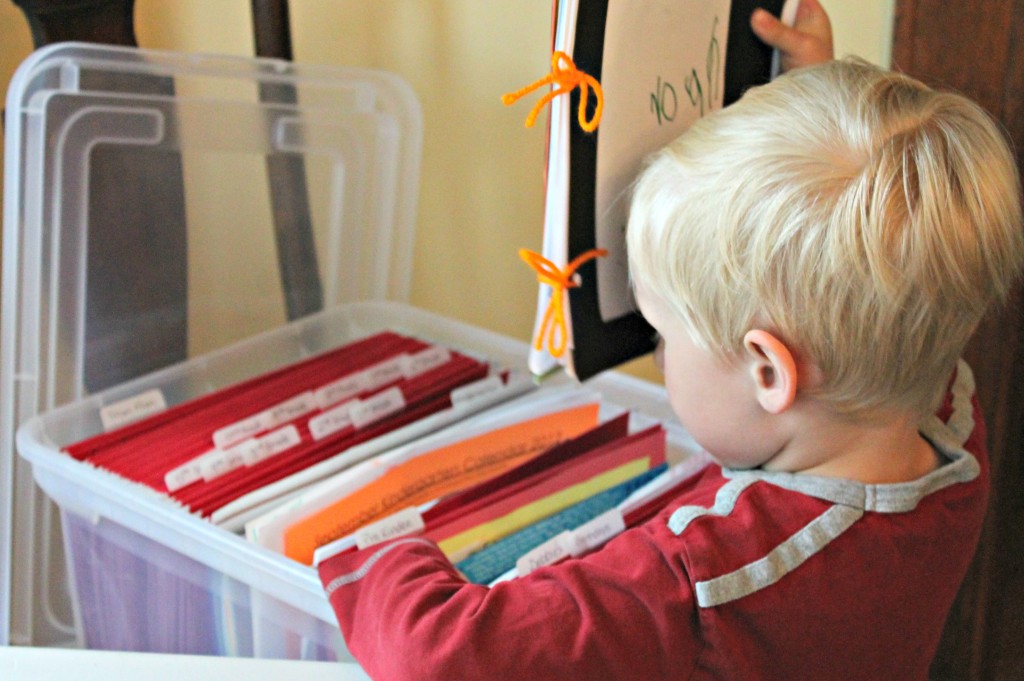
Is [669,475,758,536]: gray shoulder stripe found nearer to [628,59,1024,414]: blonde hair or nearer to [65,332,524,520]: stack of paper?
[628,59,1024,414]: blonde hair

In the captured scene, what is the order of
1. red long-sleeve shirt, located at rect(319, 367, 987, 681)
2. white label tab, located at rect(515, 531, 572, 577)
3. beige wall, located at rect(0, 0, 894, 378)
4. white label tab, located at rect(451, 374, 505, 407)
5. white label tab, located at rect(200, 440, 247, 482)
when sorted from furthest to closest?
beige wall, located at rect(0, 0, 894, 378), white label tab, located at rect(451, 374, 505, 407), white label tab, located at rect(200, 440, 247, 482), white label tab, located at rect(515, 531, 572, 577), red long-sleeve shirt, located at rect(319, 367, 987, 681)

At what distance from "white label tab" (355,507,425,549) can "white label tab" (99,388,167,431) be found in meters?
0.26

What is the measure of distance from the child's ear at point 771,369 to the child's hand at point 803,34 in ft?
0.95

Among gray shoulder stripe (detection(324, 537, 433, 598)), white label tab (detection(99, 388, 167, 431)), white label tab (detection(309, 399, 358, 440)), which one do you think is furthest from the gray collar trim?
white label tab (detection(99, 388, 167, 431))

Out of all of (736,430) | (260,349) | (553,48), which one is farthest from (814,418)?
(260,349)

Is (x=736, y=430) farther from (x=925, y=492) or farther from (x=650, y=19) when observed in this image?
(x=650, y=19)

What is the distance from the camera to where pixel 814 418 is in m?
0.61

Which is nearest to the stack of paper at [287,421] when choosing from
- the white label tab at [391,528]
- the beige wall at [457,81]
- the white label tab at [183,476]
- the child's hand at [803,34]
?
the white label tab at [183,476]

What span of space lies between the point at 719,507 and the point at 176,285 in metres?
0.56

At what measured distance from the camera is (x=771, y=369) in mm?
597

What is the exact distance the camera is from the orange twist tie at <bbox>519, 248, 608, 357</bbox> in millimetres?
687

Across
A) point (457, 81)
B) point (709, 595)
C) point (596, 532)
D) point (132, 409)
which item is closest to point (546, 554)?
point (596, 532)

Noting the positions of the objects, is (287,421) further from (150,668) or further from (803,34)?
(803,34)

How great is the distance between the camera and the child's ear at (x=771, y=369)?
57 centimetres
